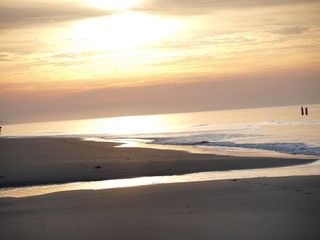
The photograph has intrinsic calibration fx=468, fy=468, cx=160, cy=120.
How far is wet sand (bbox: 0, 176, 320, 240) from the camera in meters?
9.18

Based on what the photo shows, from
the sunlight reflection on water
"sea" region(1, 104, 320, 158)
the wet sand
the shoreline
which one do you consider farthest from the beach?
"sea" region(1, 104, 320, 158)

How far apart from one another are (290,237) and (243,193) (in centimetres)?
484

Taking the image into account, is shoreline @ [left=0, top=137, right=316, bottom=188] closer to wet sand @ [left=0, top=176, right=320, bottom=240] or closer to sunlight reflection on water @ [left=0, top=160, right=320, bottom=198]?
sunlight reflection on water @ [left=0, top=160, right=320, bottom=198]

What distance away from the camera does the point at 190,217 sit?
415 inches

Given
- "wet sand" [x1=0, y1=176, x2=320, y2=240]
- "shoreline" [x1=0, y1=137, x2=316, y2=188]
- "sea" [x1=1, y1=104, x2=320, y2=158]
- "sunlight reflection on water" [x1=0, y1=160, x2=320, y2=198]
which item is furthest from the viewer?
"sea" [x1=1, y1=104, x2=320, y2=158]

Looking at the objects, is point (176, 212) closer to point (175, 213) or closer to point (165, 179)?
point (175, 213)

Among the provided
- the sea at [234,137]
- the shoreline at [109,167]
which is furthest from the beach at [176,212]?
the sea at [234,137]

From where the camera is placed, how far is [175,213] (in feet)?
36.1

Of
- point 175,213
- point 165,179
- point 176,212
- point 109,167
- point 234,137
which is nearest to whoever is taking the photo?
point 175,213

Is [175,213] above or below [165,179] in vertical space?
above

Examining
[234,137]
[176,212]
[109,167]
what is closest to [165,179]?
[109,167]

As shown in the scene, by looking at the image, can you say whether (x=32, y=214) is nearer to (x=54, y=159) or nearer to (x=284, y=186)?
(x=284, y=186)

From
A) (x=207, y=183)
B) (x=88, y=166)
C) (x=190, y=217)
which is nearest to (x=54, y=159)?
(x=88, y=166)

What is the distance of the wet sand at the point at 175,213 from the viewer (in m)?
9.18
